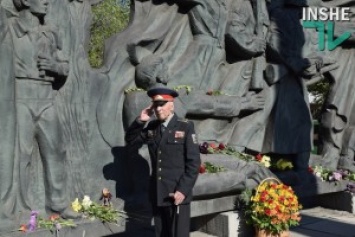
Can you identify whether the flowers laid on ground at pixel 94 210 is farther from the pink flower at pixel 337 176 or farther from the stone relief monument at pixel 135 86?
the pink flower at pixel 337 176

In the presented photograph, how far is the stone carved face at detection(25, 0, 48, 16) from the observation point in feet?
17.3

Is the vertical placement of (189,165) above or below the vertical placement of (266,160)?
above

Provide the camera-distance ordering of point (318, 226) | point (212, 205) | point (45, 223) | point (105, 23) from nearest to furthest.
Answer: point (45, 223) → point (212, 205) → point (318, 226) → point (105, 23)

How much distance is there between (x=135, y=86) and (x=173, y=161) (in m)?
2.13

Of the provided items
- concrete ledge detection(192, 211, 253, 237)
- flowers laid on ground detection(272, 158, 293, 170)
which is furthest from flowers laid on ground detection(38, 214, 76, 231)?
flowers laid on ground detection(272, 158, 293, 170)

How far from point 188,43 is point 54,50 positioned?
2.17m

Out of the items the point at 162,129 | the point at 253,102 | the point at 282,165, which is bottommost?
the point at 282,165

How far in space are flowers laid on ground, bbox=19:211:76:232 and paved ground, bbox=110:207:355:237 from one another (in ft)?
2.40

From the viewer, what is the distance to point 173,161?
4547 millimetres

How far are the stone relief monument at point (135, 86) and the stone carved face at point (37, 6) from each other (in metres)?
0.01

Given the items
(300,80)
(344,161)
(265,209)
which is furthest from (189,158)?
(344,161)

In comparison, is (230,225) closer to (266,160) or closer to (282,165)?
(266,160)

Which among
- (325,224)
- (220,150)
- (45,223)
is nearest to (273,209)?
(220,150)

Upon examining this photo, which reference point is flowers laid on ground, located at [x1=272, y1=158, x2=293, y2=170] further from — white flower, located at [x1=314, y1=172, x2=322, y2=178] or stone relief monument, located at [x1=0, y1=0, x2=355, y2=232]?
white flower, located at [x1=314, y1=172, x2=322, y2=178]
